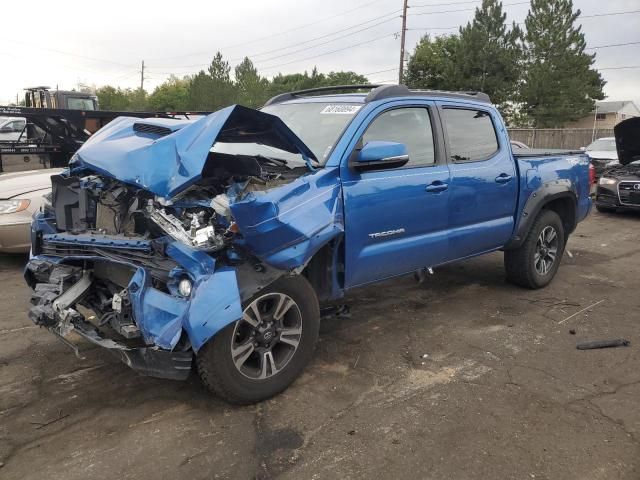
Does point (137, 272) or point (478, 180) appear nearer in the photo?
point (137, 272)

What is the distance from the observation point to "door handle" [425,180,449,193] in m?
4.23

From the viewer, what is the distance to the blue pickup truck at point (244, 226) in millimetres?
2957

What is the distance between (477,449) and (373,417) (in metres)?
0.62

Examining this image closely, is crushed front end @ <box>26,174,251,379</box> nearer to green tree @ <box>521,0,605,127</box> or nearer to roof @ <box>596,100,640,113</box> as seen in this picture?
green tree @ <box>521,0,605,127</box>

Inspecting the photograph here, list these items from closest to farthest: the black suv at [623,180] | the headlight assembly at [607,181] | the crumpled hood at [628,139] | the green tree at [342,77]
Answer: the crumpled hood at [628,139] → the black suv at [623,180] → the headlight assembly at [607,181] → the green tree at [342,77]

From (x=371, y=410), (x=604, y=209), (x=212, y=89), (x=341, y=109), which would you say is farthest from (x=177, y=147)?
(x=212, y=89)

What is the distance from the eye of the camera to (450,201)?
4434mm

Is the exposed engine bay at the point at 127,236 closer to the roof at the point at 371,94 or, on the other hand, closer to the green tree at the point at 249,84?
the roof at the point at 371,94

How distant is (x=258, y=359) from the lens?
3336 mm

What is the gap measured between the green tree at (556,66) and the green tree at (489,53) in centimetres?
134

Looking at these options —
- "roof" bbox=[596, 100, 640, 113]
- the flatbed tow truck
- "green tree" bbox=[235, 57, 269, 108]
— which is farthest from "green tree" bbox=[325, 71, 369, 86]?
the flatbed tow truck

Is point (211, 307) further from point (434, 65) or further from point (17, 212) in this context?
point (434, 65)

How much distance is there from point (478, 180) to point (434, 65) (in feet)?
151

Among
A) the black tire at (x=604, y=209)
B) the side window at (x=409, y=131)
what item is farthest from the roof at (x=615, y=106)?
the side window at (x=409, y=131)
